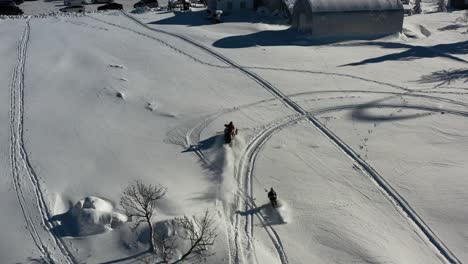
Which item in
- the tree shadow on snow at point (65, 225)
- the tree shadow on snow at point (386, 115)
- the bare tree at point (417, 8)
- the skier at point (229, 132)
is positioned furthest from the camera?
the bare tree at point (417, 8)

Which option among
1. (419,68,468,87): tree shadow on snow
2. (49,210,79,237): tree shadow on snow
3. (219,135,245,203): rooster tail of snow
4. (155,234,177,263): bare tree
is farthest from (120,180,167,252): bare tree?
(419,68,468,87): tree shadow on snow

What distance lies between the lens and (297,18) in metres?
32.5

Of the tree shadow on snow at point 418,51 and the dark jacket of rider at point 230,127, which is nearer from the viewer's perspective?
the dark jacket of rider at point 230,127

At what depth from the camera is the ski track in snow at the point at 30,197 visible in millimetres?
14233

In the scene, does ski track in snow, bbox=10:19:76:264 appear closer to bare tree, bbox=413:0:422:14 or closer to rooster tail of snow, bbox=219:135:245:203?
rooster tail of snow, bbox=219:135:245:203

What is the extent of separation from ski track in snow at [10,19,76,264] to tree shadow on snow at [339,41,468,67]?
54.8 ft

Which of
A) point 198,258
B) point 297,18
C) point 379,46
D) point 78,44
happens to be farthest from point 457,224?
point 78,44

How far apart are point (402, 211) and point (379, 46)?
54.0ft

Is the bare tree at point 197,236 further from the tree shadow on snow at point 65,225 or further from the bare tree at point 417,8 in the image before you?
the bare tree at point 417,8

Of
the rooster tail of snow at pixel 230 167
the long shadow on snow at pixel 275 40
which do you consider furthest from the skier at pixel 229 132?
the long shadow on snow at pixel 275 40

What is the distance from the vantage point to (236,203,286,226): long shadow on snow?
1570cm

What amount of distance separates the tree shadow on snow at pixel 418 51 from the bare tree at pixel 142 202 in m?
15.3

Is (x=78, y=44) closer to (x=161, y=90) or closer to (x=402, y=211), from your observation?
(x=161, y=90)

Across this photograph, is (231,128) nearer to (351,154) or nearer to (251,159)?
(251,159)
